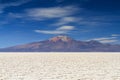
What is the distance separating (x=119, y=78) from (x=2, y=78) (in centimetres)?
450

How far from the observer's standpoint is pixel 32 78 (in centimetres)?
1029

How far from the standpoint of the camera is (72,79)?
9953 millimetres

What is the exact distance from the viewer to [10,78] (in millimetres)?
10320

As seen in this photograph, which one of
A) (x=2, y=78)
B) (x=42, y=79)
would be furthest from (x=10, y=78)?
(x=42, y=79)

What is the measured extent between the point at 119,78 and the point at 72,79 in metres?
1.79

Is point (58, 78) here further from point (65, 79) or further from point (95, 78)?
point (95, 78)

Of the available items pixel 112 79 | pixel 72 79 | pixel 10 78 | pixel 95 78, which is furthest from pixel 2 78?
pixel 112 79

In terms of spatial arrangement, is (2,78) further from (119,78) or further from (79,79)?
(119,78)

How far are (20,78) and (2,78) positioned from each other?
0.69 m

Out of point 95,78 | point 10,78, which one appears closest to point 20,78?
point 10,78

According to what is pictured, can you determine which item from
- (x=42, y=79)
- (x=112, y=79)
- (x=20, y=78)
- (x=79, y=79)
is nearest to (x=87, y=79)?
(x=79, y=79)

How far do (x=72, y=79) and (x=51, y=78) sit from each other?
859mm

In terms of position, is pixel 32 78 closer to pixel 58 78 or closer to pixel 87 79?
pixel 58 78

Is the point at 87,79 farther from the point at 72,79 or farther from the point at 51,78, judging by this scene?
the point at 51,78
